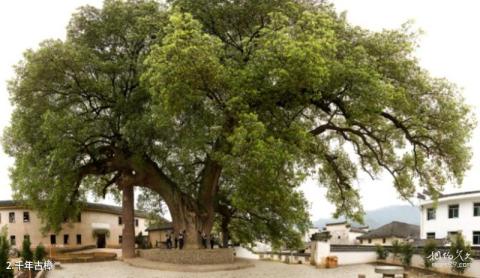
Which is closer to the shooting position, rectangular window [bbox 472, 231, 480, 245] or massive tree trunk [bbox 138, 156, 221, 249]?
massive tree trunk [bbox 138, 156, 221, 249]

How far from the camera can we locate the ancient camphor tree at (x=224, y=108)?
19688 mm

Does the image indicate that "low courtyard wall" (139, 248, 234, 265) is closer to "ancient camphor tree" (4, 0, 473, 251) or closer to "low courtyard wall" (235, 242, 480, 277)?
"ancient camphor tree" (4, 0, 473, 251)

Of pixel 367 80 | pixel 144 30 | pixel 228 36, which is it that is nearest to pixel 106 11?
pixel 144 30

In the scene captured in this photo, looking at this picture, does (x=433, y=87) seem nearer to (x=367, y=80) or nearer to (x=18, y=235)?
(x=367, y=80)

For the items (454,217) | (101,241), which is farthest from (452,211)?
(101,241)

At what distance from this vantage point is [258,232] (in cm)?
3195

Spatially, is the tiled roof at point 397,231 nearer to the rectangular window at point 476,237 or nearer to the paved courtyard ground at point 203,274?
the rectangular window at point 476,237

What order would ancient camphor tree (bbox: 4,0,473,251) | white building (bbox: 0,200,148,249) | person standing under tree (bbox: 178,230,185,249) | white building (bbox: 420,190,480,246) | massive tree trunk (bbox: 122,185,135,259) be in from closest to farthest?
ancient camphor tree (bbox: 4,0,473,251), person standing under tree (bbox: 178,230,185,249), massive tree trunk (bbox: 122,185,135,259), white building (bbox: 420,190,480,246), white building (bbox: 0,200,148,249)

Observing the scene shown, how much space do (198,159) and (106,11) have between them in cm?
992

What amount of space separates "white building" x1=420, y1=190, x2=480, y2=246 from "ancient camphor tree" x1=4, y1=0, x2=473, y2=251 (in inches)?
542

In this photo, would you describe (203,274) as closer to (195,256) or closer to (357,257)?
(195,256)

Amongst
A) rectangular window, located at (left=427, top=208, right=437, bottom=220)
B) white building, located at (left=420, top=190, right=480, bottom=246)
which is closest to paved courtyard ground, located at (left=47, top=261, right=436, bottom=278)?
white building, located at (left=420, top=190, right=480, bottom=246)

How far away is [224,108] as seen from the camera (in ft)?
70.7

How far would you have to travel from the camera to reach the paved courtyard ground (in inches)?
795
